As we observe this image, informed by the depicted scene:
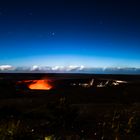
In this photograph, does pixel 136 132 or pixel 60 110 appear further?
pixel 60 110

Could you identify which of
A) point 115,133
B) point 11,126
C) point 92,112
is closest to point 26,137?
point 11,126

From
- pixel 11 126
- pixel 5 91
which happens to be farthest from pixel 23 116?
pixel 5 91

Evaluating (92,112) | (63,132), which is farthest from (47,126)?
(92,112)

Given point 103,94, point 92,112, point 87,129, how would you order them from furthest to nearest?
point 103,94 < point 92,112 < point 87,129

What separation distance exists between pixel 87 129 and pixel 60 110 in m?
1.53

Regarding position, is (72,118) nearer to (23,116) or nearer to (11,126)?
(23,116)

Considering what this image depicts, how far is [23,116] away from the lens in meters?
11.0

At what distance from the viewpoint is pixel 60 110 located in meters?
10.2

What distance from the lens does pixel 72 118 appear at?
9.82 meters

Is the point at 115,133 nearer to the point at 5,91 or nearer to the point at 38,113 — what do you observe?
the point at 38,113

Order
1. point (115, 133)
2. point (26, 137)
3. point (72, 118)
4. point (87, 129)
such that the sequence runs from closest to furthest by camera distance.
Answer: point (26, 137) < point (115, 133) < point (87, 129) < point (72, 118)

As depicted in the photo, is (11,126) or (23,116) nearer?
(11,126)

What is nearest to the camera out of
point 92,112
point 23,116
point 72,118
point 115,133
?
point 115,133

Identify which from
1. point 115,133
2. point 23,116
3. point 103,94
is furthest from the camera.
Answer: point 103,94
